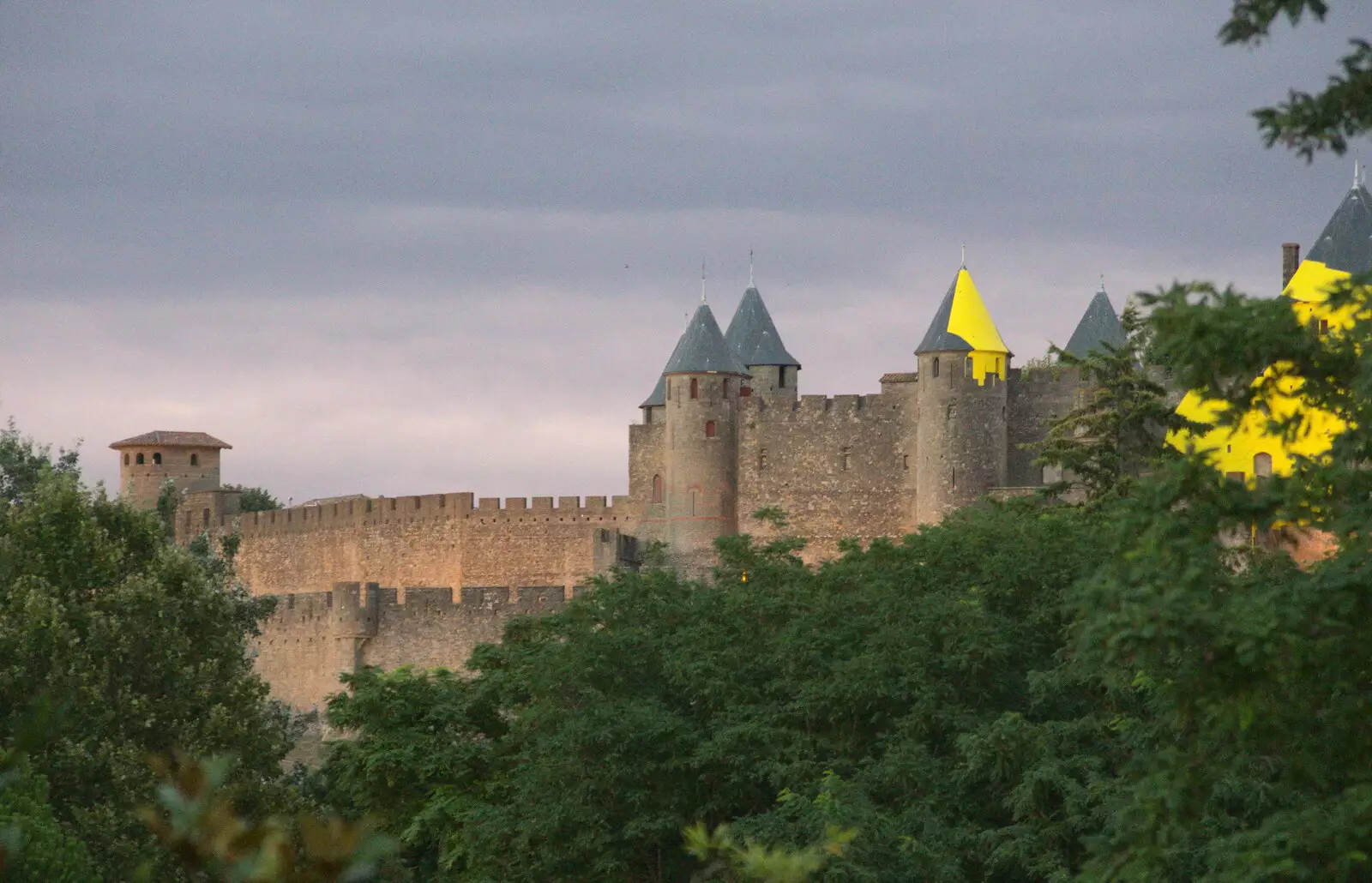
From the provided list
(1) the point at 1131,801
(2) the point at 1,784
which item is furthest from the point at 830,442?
(2) the point at 1,784

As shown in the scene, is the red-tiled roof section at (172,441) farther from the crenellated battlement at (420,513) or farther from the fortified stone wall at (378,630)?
the fortified stone wall at (378,630)

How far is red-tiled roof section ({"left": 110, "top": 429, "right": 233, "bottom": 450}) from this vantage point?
74.1 metres

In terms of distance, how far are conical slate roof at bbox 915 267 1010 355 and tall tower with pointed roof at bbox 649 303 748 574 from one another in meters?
4.96

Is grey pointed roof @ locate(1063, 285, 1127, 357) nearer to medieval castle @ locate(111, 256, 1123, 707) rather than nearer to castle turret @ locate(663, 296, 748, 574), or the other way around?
medieval castle @ locate(111, 256, 1123, 707)

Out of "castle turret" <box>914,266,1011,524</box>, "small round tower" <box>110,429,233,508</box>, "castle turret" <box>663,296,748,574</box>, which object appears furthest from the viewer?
"small round tower" <box>110,429,233,508</box>

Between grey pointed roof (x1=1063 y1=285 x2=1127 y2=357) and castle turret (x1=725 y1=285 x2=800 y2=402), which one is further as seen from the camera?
castle turret (x1=725 y1=285 x2=800 y2=402)

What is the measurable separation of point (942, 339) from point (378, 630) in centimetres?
1494

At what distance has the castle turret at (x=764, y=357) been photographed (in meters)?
57.8

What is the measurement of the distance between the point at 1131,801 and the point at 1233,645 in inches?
54.2

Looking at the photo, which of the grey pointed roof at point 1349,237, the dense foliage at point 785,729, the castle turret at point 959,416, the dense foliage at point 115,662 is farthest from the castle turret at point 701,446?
the dense foliage at point 115,662

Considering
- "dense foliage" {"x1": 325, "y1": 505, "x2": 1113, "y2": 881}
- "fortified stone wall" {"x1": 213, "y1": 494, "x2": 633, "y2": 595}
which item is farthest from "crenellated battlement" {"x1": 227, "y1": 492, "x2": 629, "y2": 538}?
"dense foliage" {"x1": 325, "y1": 505, "x2": 1113, "y2": 881}

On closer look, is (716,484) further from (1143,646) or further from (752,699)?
(1143,646)

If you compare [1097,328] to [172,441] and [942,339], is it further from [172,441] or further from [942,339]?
[172,441]

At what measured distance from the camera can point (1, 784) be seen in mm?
5789
